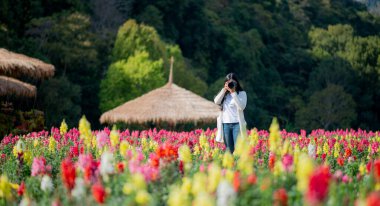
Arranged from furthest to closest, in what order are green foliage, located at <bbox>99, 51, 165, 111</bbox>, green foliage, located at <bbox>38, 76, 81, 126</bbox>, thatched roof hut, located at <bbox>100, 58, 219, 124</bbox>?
green foliage, located at <bbox>99, 51, 165, 111</bbox> → green foliage, located at <bbox>38, 76, 81, 126</bbox> → thatched roof hut, located at <bbox>100, 58, 219, 124</bbox>

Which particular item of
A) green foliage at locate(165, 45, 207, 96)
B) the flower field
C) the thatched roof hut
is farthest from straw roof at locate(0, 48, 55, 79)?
green foliage at locate(165, 45, 207, 96)

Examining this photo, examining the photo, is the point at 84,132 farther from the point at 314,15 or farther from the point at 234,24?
the point at 314,15

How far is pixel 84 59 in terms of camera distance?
31281mm

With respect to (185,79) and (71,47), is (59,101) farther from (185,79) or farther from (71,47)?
(185,79)

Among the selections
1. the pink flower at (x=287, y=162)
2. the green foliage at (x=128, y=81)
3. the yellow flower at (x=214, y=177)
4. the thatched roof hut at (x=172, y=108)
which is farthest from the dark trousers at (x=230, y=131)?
the green foliage at (x=128, y=81)

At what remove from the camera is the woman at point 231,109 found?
31.3 feet

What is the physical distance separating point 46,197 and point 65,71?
27181 millimetres

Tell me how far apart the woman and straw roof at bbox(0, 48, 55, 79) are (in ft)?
28.7

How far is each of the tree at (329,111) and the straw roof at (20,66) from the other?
3169 cm

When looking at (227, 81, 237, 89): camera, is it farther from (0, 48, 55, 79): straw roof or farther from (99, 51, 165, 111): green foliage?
(99, 51, 165, 111): green foliage

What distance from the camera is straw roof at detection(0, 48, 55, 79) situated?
16.7m

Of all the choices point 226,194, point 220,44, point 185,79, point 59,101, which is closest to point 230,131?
point 226,194

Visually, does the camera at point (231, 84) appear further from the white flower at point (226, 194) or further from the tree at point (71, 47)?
the tree at point (71, 47)

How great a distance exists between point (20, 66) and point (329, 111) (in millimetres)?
34008
